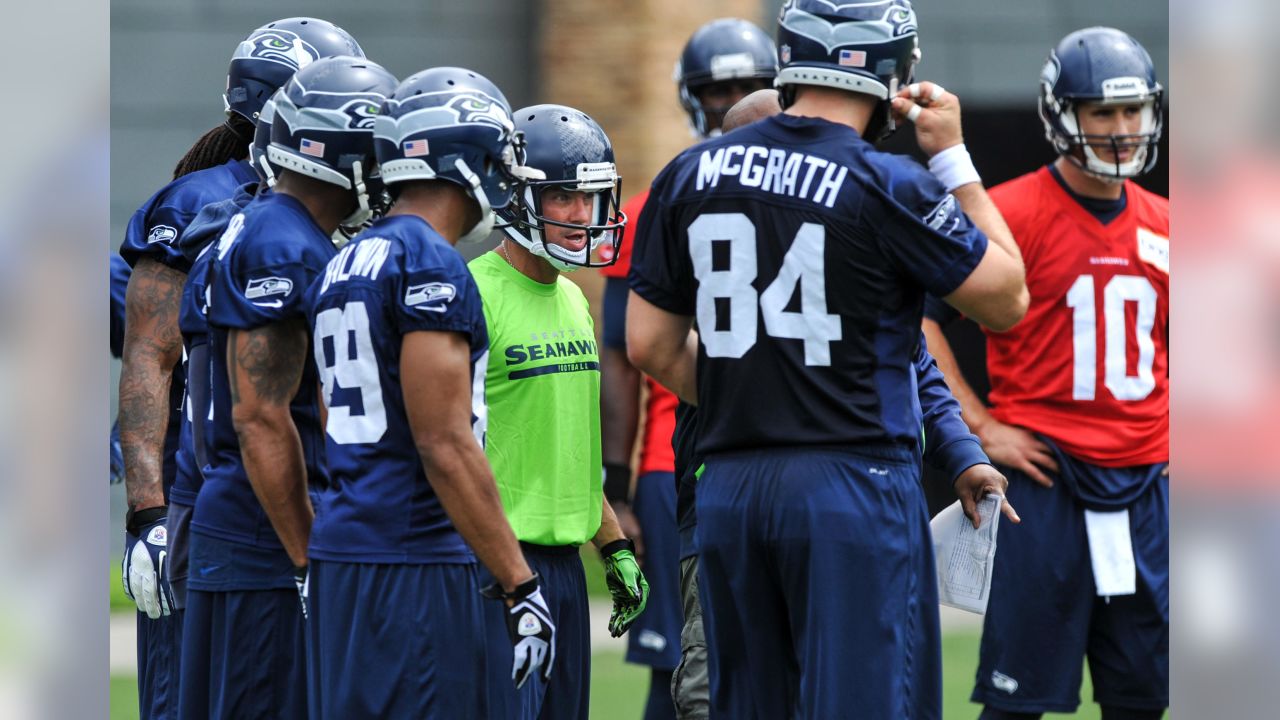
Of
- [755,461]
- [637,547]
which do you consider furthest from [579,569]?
[637,547]

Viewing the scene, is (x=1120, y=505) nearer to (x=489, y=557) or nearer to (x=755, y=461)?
(x=755, y=461)

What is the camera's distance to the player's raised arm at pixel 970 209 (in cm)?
376

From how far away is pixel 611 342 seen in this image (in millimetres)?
6367

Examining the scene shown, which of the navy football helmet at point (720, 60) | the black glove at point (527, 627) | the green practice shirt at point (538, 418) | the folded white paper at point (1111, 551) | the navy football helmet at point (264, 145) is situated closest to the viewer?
the black glove at point (527, 627)

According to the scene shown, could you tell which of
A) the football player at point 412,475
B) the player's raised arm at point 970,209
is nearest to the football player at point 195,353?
the football player at point 412,475

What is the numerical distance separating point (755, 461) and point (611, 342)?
2.56 meters

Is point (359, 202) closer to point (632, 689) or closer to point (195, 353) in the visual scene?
point (195, 353)

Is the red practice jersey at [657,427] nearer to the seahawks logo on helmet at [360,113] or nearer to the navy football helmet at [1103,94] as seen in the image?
the navy football helmet at [1103,94]

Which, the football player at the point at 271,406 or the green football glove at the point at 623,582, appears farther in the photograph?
the green football glove at the point at 623,582

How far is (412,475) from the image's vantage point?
3.65 meters

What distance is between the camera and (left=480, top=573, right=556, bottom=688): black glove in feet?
11.9

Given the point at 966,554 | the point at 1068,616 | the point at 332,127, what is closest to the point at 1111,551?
the point at 1068,616

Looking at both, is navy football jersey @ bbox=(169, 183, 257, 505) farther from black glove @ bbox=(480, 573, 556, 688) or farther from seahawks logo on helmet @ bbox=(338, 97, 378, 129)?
black glove @ bbox=(480, 573, 556, 688)

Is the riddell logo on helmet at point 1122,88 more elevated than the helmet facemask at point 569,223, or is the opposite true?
the riddell logo on helmet at point 1122,88
